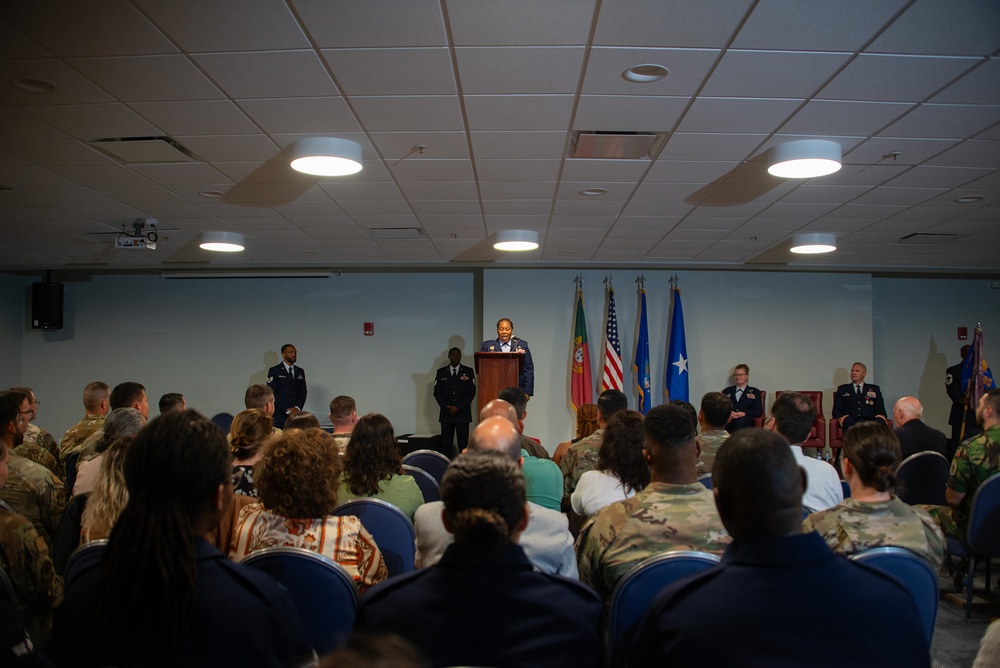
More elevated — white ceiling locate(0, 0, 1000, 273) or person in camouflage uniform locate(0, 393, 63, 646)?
white ceiling locate(0, 0, 1000, 273)

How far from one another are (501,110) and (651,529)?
2.66 meters

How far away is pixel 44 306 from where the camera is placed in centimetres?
1074

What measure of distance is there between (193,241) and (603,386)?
5.59m

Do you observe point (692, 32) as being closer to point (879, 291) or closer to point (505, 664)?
point (505, 664)

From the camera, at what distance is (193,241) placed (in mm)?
8461

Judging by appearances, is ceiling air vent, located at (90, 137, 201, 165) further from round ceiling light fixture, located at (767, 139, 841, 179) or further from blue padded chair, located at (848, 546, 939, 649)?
blue padded chair, located at (848, 546, 939, 649)

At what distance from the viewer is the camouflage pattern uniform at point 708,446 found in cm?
409

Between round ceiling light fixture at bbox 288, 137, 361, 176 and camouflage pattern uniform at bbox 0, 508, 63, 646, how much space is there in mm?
3021

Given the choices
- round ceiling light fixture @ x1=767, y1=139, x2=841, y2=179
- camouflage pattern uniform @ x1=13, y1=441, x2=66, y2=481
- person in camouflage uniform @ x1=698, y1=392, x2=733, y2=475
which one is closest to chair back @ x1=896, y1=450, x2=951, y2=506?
person in camouflage uniform @ x1=698, y1=392, x2=733, y2=475

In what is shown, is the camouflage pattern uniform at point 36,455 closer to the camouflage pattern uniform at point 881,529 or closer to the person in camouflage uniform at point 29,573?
the person in camouflage uniform at point 29,573

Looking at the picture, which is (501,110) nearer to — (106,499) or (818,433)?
(106,499)

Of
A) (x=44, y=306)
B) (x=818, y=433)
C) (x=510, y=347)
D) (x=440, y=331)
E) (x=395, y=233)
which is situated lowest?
(x=818, y=433)

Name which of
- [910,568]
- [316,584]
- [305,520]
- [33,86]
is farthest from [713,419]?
[33,86]

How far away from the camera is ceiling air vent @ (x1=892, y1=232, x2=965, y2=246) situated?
7.77 m
